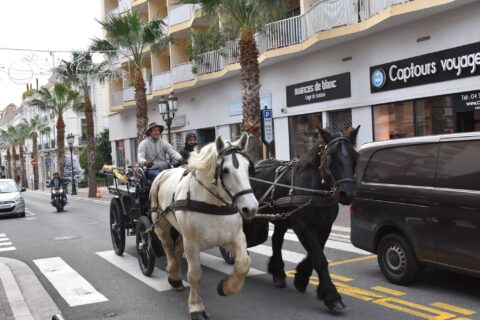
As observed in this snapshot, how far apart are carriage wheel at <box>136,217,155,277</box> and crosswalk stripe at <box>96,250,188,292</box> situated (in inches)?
5.4

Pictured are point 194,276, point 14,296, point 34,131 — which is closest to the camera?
point 194,276

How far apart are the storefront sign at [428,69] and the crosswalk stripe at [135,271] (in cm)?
1027

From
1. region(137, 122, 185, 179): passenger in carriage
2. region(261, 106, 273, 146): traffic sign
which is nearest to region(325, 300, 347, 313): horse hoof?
region(137, 122, 185, 179): passenger in carriage

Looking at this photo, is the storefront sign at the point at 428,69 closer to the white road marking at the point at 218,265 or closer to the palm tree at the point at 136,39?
the white road marking at the point at 218,265

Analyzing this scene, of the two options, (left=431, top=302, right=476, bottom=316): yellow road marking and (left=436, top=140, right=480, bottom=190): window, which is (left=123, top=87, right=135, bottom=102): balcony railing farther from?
(left=431, top=302, right=476, bottom=316): yellow road marking

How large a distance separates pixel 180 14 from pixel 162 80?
13.2 ft

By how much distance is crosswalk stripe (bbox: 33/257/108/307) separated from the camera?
6.79 metres

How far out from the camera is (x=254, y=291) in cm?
671

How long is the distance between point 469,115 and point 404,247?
30.7ft

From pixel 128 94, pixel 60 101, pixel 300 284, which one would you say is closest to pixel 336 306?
pixel 300 284

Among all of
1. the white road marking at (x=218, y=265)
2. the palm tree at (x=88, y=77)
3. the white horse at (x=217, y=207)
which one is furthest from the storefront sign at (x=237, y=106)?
the white horse at (x=217, y=207)

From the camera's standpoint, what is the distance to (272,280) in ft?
23.7

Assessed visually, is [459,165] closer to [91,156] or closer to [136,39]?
[136,39]

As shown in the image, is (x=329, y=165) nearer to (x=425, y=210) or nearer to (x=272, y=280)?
(x=425, y=210)
